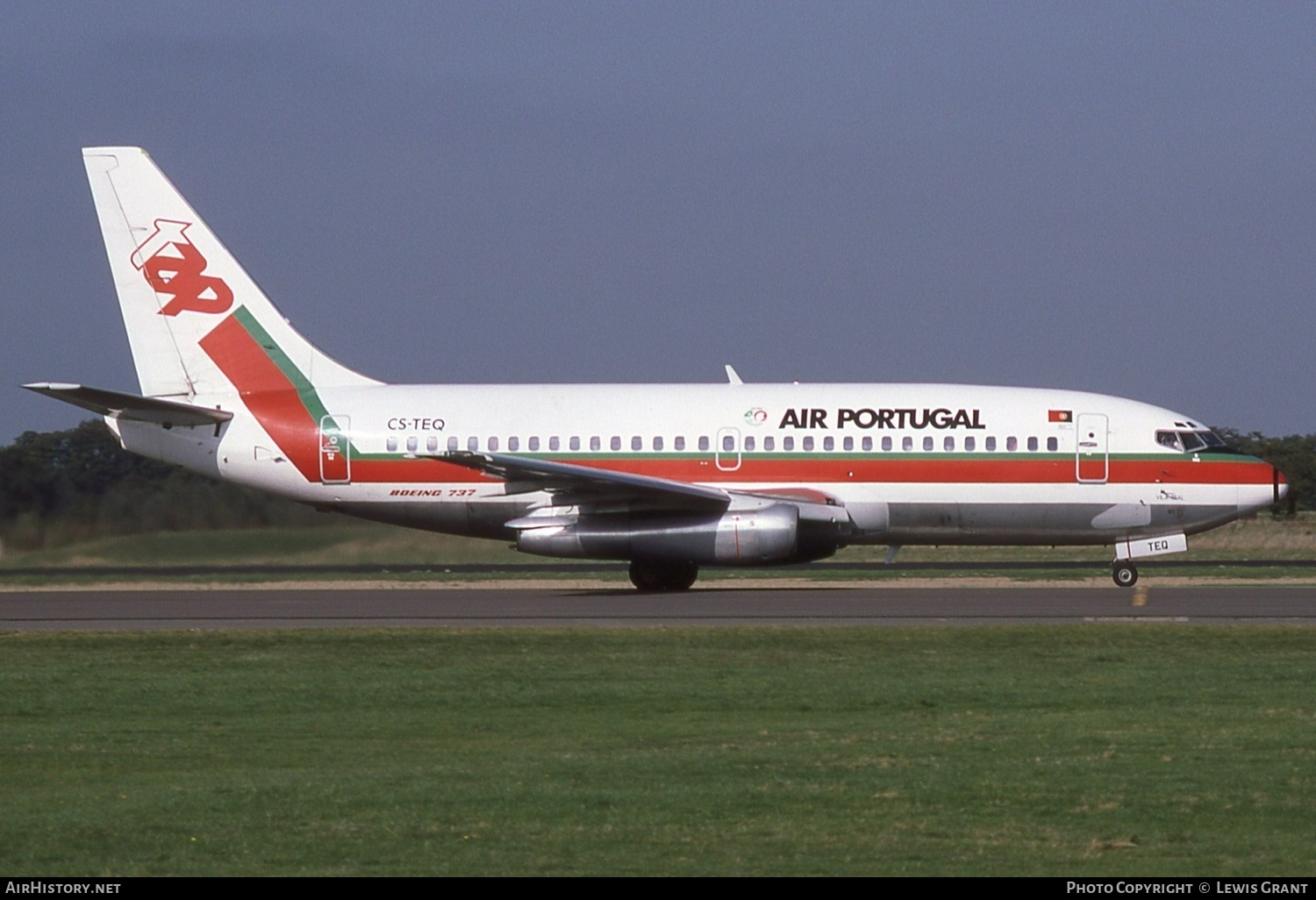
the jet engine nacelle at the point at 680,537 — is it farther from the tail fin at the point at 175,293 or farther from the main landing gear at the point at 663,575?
the tail fin at the point at 175,293

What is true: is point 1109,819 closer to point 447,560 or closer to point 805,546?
point 805,546

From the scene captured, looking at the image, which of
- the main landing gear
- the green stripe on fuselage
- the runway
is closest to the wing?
the main landing gear

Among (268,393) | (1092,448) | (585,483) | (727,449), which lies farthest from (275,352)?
(1092,448)

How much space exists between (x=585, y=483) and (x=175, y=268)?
9.93 metres

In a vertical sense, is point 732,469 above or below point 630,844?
above

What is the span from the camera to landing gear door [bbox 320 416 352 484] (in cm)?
3164

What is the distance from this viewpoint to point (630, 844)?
8984mm

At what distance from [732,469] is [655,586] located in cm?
261

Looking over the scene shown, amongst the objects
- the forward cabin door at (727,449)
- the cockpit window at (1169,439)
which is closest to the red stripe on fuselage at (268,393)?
the forward cabin door at (727,449)

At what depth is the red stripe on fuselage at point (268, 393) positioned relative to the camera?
3173 cm

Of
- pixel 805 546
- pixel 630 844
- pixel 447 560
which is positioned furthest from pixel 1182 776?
pixel 447 560

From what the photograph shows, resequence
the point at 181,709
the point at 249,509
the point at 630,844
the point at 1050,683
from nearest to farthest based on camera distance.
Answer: the point at 630,844, the point at 181,709, the point at 1050,683, the point at 249,509

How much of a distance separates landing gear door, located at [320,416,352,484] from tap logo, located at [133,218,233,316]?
11.5ft

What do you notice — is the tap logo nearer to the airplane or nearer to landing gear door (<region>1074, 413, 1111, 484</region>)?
the airplane
